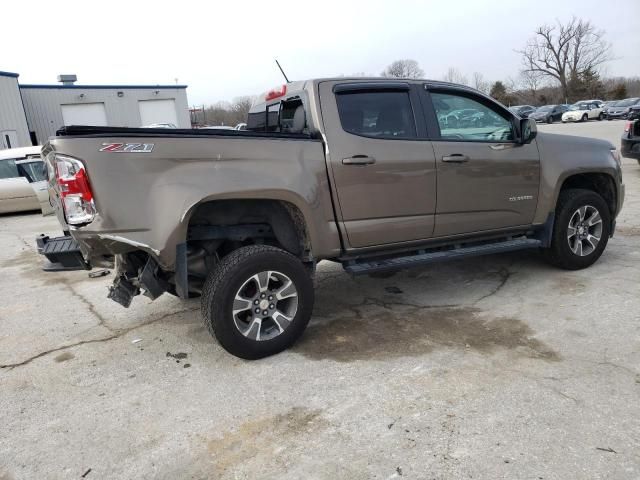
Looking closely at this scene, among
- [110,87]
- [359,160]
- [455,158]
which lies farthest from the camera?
[110,87]

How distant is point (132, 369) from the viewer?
3.56m

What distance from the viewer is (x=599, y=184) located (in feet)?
17.6

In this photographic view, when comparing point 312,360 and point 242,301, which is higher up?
point 242,301

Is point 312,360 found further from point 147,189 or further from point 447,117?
point 447,117

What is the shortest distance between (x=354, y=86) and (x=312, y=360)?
2.21 metres

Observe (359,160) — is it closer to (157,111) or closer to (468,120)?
(468,120)

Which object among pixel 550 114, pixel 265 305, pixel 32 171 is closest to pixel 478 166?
pixel 265 305

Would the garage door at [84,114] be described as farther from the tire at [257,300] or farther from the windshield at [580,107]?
the windshield at [580,107]

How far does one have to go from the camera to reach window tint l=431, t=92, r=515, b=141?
4.32 metres

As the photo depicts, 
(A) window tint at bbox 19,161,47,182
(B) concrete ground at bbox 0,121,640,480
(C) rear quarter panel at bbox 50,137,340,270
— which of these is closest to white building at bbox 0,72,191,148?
(A) window tint at bbox 19,161,47,182

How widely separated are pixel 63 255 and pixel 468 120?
359cm

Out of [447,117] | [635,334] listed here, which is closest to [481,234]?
[447,117]

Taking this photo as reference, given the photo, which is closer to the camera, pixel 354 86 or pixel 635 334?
pixel 635 334

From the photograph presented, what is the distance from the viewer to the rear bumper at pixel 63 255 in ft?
11.8
